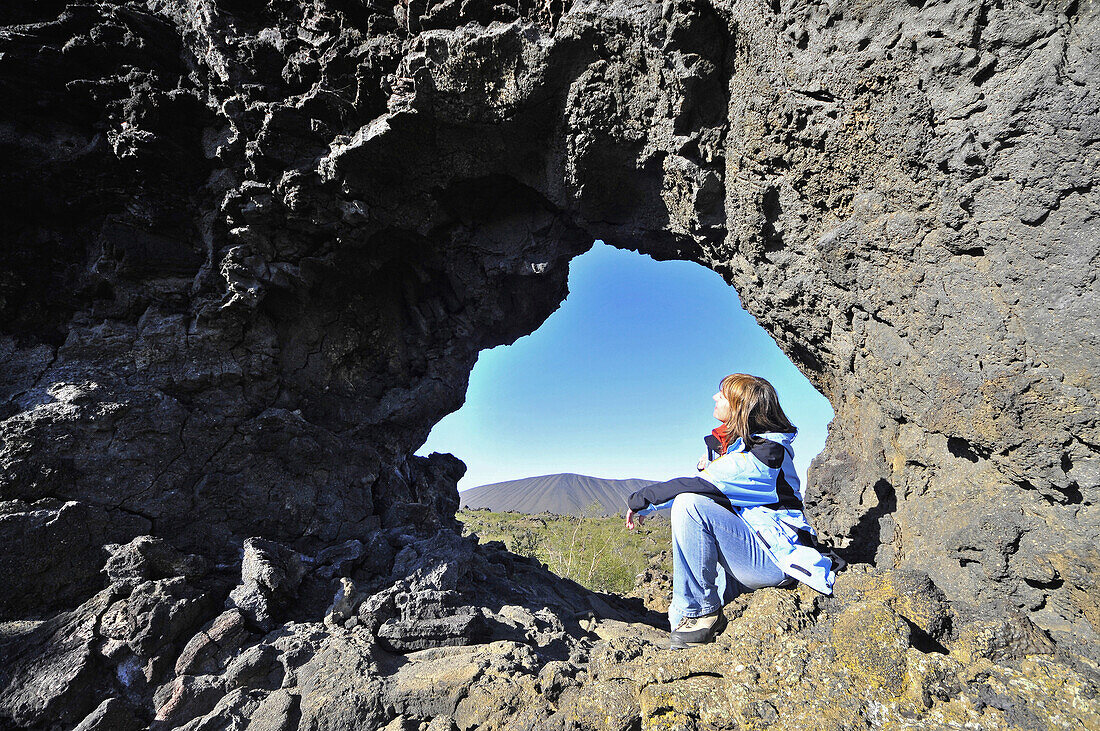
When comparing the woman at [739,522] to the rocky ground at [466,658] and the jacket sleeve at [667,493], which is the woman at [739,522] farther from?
the rocky ground at [466,658]

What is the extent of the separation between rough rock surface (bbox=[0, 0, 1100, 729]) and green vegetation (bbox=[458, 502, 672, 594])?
18.3 feet

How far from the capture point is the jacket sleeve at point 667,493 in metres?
3.23

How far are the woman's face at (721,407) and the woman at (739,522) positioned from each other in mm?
85

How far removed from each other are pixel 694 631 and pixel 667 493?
3.40ft

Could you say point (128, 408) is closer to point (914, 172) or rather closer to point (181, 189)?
point (181, 189)

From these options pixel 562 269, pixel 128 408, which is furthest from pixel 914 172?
pixel 128 408

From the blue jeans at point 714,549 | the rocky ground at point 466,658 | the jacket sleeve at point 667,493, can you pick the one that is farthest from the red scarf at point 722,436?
the rocky ground at point 466,658

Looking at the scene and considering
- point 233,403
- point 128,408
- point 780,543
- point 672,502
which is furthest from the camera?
point 233,403

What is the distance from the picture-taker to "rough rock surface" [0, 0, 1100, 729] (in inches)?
125

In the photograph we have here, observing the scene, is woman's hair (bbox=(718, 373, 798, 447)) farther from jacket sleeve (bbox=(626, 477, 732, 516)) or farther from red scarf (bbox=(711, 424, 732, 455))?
jacket sleeve (bbox=(626, 477, 732, 516))

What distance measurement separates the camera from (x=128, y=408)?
553cm

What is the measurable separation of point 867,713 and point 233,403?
760cm

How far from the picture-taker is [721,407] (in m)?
3.58

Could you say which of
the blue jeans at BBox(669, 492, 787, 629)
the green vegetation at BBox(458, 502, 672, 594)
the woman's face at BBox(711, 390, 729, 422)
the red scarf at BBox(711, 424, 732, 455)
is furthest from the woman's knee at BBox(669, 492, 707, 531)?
the green vegetation at BBox(458, 502, 672, 594)
